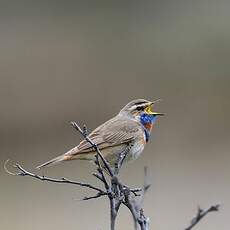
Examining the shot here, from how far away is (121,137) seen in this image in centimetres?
603

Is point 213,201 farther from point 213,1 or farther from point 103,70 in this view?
point 213,1

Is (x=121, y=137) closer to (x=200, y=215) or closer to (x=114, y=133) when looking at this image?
(x=114, y=133)

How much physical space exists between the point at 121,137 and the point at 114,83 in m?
7.03

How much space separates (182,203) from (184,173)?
0.96m

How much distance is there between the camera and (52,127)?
12508 mm

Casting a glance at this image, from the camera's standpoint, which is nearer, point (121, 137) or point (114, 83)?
point (121, 137)

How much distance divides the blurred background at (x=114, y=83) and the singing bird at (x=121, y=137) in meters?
4.22

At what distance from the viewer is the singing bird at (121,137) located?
5727mm

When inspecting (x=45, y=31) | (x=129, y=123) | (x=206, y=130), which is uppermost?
(x=45, y=31)

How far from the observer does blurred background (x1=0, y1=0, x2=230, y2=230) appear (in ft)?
36.4

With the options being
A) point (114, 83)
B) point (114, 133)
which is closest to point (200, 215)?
point (114, 133)

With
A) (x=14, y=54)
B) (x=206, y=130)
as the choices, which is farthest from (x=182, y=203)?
(x=14, y=54)

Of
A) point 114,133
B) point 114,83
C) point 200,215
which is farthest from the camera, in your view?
point 114,83

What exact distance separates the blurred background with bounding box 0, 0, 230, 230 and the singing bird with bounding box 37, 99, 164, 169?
4220mm
